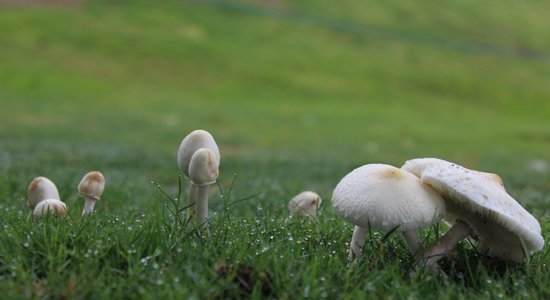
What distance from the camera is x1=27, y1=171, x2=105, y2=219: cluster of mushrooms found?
3770mm

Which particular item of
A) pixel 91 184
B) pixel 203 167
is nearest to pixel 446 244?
pixel 203 167

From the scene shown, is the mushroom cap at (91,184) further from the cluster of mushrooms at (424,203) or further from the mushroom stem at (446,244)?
the mushroom stem at (446,244)

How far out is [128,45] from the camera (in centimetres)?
4225

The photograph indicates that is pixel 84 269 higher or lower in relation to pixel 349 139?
higher

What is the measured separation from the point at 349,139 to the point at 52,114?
11.0 metres

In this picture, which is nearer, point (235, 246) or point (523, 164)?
point (235, 246)

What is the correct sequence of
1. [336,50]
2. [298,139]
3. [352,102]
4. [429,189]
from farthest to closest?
[336,50] < [352,102] < [298,139] < [429,189]

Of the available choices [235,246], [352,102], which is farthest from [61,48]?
[235,246]

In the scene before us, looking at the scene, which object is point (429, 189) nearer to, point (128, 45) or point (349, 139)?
point (349, 139)

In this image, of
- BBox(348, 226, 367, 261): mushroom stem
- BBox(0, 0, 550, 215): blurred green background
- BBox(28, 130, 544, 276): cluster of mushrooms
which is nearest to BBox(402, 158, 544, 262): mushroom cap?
BBox(28, 130, 544, 276): cluster of mushrooms

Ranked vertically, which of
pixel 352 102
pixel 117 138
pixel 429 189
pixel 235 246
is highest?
pixel 429 189

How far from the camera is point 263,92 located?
37.9 meters

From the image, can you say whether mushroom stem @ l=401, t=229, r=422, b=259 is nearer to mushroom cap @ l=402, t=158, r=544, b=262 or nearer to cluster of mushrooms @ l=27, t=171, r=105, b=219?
mushroom cap @ l=402, t=158, r=544, b=262

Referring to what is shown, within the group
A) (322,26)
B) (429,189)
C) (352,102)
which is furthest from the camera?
(322,26)
